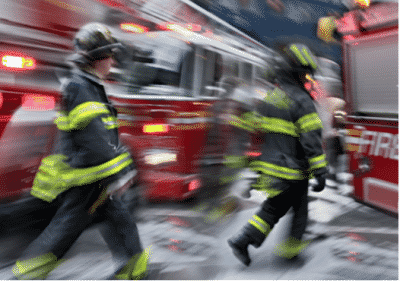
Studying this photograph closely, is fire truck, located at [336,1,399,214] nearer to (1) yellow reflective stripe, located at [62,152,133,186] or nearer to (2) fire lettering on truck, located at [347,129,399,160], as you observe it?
(2) fire lettering on truck, located at [347,129,399,160]

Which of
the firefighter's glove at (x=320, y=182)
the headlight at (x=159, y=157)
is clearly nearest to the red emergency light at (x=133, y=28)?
the headlight at (x=159, y=157)

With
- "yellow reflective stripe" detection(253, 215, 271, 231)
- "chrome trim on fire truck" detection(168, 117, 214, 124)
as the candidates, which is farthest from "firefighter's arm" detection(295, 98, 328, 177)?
"chrome trim on fire truck" detection(168, 117, 214, 124)

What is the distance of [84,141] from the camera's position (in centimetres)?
221

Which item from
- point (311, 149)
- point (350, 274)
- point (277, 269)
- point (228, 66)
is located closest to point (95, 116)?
point (311, 149)

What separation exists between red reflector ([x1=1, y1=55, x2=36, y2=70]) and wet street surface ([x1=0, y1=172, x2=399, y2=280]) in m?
1.43

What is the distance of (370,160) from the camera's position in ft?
12.2

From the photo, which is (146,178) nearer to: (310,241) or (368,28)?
(310,241)

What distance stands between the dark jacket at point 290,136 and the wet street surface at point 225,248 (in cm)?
58

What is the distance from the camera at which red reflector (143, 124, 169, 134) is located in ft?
14.4

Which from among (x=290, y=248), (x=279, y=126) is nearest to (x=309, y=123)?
(x=279, y=126)

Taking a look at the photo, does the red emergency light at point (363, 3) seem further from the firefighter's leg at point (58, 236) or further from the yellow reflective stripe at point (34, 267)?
the yellow reflective stripe at point (34, 267)

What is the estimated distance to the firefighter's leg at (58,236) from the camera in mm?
2221

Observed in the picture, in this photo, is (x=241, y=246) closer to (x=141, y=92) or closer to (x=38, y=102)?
(x=38, y=102)

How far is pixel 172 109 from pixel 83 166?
2171 mm
